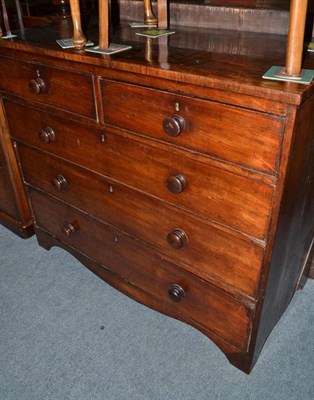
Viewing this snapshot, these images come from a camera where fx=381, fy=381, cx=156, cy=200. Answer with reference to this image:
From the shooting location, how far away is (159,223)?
4.39ft

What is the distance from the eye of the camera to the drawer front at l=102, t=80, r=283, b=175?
0.93m

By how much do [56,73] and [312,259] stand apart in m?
1.36

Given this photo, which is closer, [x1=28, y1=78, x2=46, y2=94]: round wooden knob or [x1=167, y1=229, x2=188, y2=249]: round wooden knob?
[x1=167, y1=229, x2=188, y2=249]: round wooden knob

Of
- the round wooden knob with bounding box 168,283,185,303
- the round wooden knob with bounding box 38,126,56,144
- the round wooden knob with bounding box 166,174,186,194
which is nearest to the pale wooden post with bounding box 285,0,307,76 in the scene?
the round wooden knob with bounding box 166,174,186,194

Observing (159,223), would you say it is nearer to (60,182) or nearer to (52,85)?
(60,182)

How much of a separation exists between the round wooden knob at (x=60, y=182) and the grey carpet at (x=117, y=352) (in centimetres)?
52

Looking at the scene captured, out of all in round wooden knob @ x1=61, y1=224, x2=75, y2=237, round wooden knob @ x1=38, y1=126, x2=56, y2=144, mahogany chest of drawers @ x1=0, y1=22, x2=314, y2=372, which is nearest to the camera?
mahogany chest of drawers @ x1=0, y1=22, x2=314, y2=372

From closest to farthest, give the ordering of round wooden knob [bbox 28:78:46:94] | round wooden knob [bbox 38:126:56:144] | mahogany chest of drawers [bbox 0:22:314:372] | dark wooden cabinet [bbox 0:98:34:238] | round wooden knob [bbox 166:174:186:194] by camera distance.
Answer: mahogany chest of drawers [bbox 0:22:314:372] < round wooden knob [bbox 166:174:186:194] < round wooden knob [bbox 28:78:46:94] < round wooden knob [bbox 38:126:56:144] < dark wooden cabinet [bbox 0:98:34:238]

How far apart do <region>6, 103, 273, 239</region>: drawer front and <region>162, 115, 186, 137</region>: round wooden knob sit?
3.5 inches

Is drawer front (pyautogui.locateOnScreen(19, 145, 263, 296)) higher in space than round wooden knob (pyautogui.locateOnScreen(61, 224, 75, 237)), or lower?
higher

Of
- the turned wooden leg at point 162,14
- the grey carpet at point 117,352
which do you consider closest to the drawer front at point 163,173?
the turned wooden leg at point 162,14

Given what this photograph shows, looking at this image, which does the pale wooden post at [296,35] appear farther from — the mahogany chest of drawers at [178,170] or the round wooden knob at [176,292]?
the round wooden knob at [176,292]

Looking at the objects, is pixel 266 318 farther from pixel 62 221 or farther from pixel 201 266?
pixel 62 221

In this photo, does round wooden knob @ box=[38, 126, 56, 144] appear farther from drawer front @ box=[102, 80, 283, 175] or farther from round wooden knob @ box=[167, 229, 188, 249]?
round wooden knob @ box=[167, 229, 188, 249]
